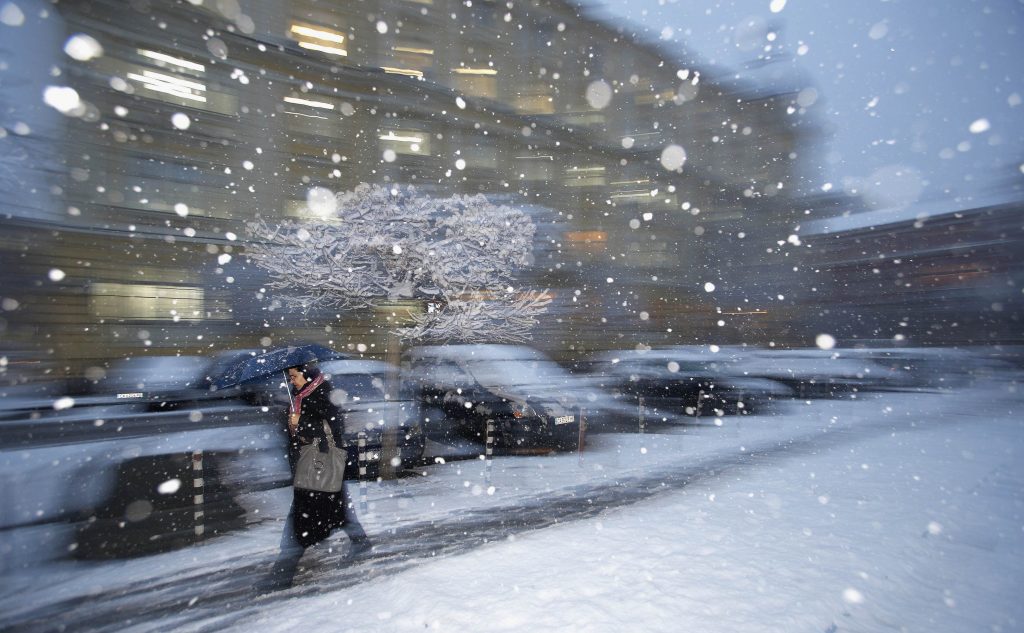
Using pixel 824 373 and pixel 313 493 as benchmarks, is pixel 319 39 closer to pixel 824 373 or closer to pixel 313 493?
pixel 313 493

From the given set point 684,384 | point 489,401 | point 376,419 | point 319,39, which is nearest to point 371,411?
point 376,419

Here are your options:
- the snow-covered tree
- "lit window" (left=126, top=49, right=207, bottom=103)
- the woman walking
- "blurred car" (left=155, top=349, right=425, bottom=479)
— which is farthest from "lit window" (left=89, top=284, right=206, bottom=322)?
the woman walking

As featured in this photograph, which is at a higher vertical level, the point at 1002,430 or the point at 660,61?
the point at 660,61

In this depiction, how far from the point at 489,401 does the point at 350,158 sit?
1857cm

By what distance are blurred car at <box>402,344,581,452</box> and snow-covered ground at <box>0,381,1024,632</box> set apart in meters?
0.66

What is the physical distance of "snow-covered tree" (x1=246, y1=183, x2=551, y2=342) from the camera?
290 inches

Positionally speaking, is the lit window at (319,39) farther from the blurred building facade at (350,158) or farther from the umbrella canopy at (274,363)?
the umbrella canopy at (274,363)

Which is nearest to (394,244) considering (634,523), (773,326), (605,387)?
(634,523)

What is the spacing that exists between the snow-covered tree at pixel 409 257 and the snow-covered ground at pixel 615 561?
7.99ft

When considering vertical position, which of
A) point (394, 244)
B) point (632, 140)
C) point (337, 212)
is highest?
point (632, 140)

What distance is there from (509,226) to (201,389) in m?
7.93

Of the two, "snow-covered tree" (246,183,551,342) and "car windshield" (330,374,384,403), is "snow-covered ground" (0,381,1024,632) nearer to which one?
"car windshield" (330,374,384,403)

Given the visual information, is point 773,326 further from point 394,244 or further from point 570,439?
point 394,244

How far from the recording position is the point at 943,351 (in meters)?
23.9
